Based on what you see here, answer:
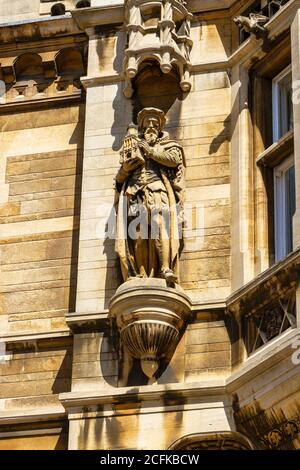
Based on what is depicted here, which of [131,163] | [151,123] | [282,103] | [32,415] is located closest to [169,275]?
[131,163]

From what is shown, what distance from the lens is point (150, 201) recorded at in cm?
1958

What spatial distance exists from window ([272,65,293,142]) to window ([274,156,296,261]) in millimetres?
456

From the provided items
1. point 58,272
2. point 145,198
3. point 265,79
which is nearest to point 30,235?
point 58,272

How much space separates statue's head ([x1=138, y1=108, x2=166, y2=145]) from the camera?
2011 centimetres

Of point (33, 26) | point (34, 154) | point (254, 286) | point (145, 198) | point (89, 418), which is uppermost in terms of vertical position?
point (33, 26)

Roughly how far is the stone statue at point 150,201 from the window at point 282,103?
1.18m

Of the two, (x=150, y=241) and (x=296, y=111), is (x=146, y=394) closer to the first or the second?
(x=150, y=241)

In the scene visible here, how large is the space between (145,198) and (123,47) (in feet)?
8.62

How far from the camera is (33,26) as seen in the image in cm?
2209

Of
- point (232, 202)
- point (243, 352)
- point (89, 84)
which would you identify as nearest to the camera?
point (243, 352)

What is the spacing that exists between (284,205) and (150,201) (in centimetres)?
153

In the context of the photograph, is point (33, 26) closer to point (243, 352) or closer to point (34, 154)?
point (34, 154)

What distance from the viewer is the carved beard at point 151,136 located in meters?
20.0

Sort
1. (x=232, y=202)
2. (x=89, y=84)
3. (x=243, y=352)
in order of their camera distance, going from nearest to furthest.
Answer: (x=243, y=352) → (x=232, y=202) → (x=89, y=84)
